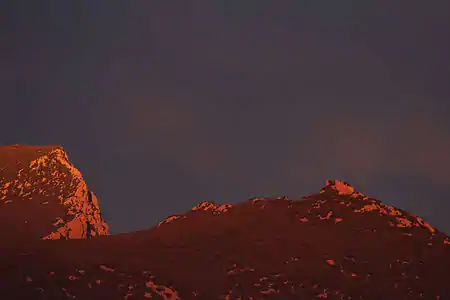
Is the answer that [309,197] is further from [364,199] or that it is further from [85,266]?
[85,266]

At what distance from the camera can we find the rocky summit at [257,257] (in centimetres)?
3753

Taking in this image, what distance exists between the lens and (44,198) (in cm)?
10338

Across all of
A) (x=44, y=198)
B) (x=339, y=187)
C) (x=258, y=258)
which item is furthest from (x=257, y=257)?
(x=44, y=198)

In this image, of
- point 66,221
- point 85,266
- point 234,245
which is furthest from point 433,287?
point 66,221

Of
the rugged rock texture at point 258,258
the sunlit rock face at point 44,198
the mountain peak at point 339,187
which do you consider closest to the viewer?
the rugged rock texture at point 258,258

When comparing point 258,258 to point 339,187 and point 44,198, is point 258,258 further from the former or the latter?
point 44,198

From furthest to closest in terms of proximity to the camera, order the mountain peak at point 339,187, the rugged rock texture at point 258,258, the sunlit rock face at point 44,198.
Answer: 1. the sunlit rock face at point 44,198
2. the mountain peak at point 339,187
3. the rugged rock texture at point 258,258

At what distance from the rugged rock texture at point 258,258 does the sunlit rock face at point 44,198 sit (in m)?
45.0

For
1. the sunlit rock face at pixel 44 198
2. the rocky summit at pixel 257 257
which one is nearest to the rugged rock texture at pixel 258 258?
the rocky summit at pixel 257 257

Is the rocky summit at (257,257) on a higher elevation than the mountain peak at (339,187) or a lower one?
lower

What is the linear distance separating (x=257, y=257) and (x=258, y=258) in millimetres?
232

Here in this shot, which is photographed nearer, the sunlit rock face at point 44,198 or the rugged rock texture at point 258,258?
the rugged rock texture at point 258,258

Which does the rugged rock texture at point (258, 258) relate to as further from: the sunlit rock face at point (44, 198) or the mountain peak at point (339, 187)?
the sunlit rock face at point (44, 198)

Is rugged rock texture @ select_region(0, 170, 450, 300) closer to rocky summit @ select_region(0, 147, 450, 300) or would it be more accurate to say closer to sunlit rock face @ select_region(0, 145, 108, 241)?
rocky summit @ select_region(0, 147, 450, 300)
